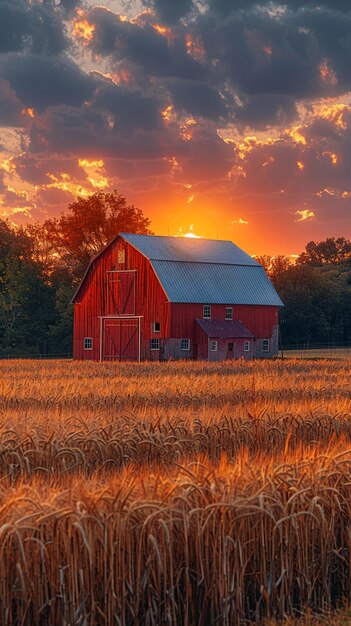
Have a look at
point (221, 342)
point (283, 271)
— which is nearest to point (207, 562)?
point (221, 342)

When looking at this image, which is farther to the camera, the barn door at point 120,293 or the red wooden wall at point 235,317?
the barn door at point 120,293

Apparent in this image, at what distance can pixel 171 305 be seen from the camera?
228ft

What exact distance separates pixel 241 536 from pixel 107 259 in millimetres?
67277

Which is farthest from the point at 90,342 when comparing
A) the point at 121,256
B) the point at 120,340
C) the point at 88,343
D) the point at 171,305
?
the point at 171,305

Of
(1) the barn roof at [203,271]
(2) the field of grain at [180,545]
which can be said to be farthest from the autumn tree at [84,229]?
(2) the field of grain at [180,545]

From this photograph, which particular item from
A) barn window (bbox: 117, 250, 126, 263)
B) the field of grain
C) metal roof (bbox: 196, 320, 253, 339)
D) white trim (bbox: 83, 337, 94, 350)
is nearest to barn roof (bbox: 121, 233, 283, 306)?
barn window (bbox: 117, 250, 126, 263)

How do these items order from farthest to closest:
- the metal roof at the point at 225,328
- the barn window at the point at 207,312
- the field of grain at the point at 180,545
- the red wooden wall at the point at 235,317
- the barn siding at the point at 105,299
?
the barn window at the point at 207,312 → the barn siding at the point at 105,299 → the metal roof at the point at 225,328 → the red wooden wall at the point at 235,317 → the field of grain at the point at 180,545

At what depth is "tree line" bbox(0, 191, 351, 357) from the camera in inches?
3784

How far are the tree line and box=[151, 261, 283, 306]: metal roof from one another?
23.8m

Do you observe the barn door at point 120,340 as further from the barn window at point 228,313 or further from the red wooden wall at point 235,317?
the barn window at point 228,313

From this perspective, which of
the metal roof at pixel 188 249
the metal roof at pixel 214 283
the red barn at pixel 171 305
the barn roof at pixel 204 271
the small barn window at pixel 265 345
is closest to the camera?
the red barn at pixel 171 305

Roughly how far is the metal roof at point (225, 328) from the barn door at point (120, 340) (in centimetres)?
531

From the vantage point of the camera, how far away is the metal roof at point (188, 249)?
73562 mm

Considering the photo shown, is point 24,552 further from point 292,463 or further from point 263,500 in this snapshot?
point 292,463
